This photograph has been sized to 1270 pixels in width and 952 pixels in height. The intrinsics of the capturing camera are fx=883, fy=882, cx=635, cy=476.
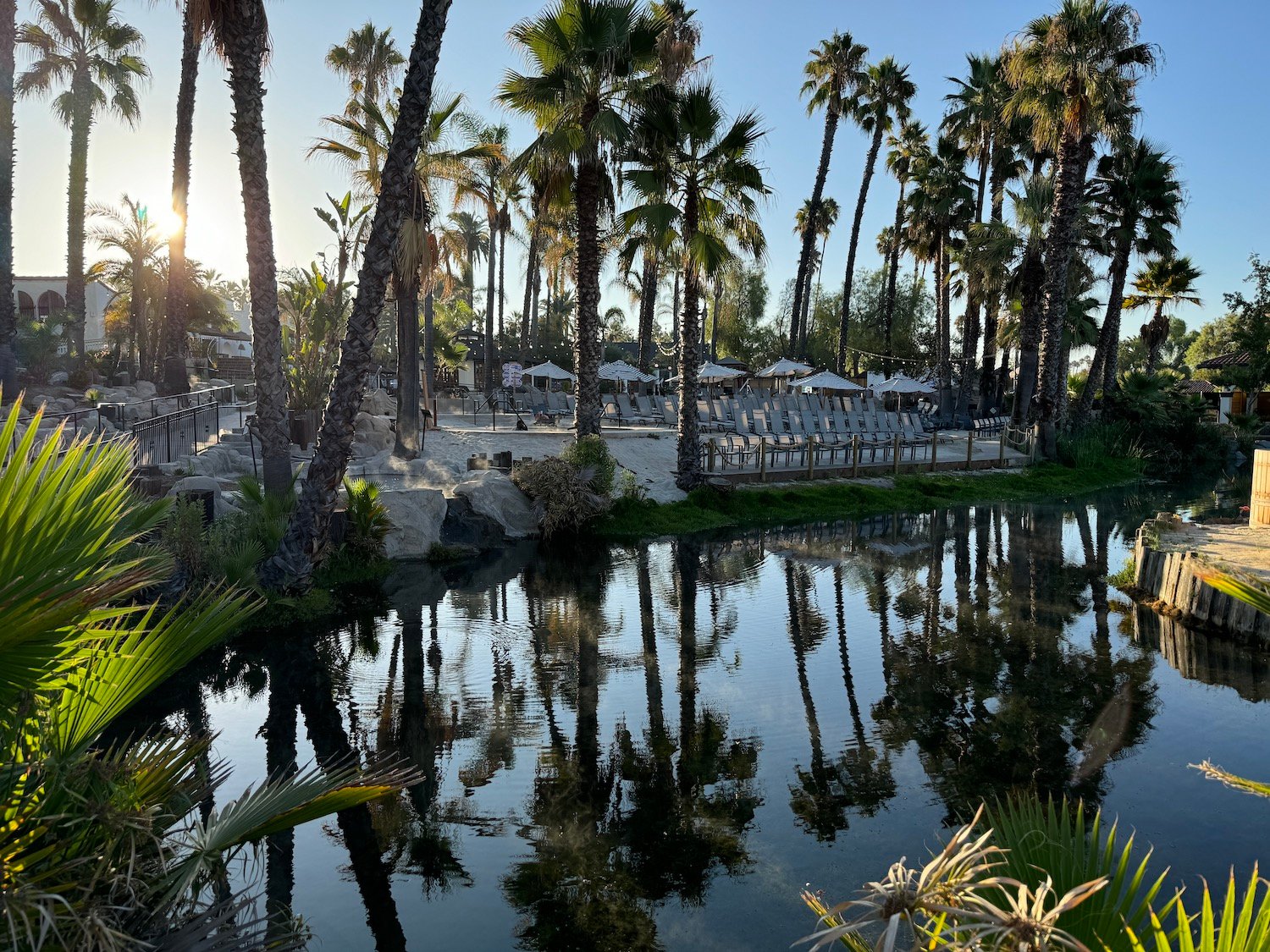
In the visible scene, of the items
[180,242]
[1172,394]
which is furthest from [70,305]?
[1172,394]

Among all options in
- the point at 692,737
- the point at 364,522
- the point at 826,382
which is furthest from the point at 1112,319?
the point at 692,737

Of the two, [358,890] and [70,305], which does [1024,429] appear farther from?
[70,305]

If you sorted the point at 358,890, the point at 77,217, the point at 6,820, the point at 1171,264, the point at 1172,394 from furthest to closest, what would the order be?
the point at 1171,264
the point at 1172,394
the point at 77,217
the point at 358,890
the point at 6,820

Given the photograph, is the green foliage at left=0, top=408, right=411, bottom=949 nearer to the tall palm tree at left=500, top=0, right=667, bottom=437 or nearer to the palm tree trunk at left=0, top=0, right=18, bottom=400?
the tall palm tree at left=500, top=0, right=667, bottom=437

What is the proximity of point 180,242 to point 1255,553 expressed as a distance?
2105cm

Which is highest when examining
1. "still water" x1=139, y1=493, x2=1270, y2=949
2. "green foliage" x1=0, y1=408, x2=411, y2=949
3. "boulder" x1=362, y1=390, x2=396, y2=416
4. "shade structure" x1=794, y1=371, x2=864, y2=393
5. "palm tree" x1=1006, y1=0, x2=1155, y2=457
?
"palm tree" x1=1006, y1=0, x2=1155, y2=457

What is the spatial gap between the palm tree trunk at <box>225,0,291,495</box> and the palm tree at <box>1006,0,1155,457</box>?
20322mm

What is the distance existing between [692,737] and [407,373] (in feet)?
44.5

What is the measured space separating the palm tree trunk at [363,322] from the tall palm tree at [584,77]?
556 centimetres

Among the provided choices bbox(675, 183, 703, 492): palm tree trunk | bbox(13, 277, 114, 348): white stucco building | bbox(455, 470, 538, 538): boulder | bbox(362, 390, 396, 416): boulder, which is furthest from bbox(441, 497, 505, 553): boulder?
bbox(13, 277, 114, 348): white stucco building

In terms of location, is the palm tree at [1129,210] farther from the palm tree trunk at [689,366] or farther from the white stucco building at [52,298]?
the white stucco building at [52,298]

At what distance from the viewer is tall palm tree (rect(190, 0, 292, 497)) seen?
1050 centimetres

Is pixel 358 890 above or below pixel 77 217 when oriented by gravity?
below

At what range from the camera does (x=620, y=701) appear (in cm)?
750
